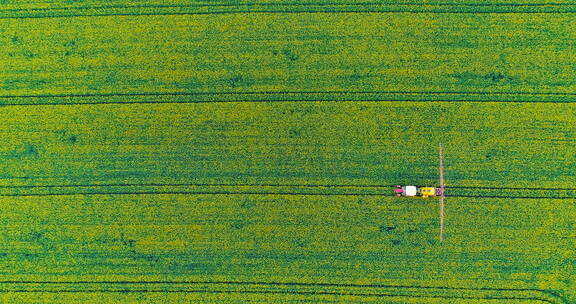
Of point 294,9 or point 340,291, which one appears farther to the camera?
point 294,9

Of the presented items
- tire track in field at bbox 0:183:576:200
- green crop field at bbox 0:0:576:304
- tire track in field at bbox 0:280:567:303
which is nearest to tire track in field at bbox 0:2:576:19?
green crop field at bbox 0:0:576:304

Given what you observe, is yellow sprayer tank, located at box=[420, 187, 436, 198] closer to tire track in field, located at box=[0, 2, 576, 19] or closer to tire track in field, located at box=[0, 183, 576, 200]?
tire track in field, located at box=[0, 183, 576, 200]

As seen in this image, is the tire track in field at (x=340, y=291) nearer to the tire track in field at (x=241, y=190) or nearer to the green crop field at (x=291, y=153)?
the green crop field at (x=291, y=153)

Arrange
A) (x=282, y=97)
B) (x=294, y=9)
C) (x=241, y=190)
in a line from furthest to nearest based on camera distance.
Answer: (x=294, y=9), (x=282, y=97), (x=241, y=190)

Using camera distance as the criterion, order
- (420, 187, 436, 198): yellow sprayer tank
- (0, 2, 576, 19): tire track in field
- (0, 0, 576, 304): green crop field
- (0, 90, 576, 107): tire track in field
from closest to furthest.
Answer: (420, 187, 436, 198): yellow sprayer tank
(0, 0, 576, 304): green crop field
(0, 90, 576, 107): tire track in field
(0, 2, 576, 19): tire track in field

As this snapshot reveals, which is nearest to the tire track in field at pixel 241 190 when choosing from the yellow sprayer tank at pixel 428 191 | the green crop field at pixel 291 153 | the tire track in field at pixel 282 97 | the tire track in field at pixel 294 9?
the green crop field at pixel 291 153

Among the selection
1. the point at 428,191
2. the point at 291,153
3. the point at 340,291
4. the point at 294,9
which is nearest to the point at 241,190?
the point at 291,153

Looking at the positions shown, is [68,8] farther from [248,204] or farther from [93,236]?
[248,204]

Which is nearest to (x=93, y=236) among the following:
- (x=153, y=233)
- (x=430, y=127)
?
(x=153, y=233)

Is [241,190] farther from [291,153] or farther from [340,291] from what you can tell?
[340,291]
